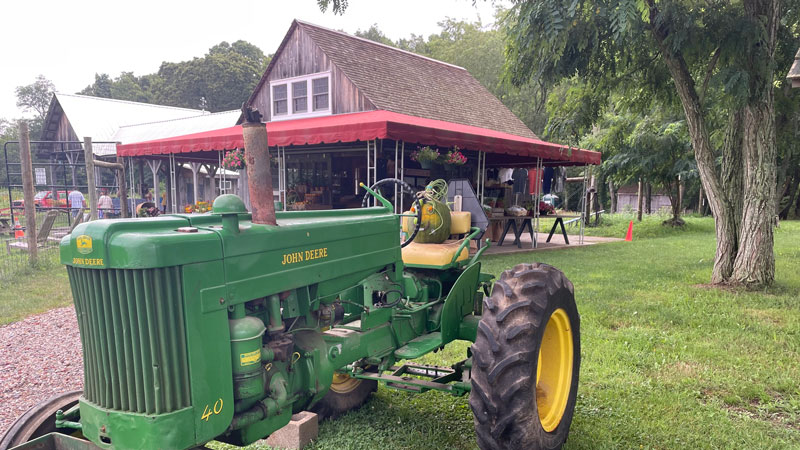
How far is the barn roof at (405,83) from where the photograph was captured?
13477mm

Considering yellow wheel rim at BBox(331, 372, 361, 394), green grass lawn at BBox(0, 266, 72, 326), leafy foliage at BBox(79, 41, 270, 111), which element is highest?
leafy foliage at BBox(79, 41, 270, 111)

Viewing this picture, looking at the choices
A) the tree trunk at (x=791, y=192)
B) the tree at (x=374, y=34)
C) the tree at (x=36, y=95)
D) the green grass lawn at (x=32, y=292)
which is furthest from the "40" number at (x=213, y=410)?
the tree at (x=36, y=95)

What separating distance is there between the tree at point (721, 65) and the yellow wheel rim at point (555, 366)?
4046 millimetres

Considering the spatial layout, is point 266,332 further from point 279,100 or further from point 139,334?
point 279,100

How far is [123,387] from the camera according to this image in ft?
6.20

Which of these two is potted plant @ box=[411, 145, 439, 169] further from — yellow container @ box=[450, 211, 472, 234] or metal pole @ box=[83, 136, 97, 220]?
yellow container @ box=[450, 211, 472, 234]

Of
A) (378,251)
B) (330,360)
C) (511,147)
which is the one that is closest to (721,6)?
(511,147)

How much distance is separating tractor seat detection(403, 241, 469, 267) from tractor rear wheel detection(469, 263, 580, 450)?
0.72 meters

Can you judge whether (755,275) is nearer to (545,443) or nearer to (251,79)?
(545,443)

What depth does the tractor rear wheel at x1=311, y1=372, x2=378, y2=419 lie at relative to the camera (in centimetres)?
342

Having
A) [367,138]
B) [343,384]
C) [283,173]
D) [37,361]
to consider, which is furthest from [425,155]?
[343,384]

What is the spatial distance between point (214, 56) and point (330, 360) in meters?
45.7

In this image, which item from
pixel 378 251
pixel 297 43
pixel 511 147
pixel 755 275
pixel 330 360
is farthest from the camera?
pixel 297 43

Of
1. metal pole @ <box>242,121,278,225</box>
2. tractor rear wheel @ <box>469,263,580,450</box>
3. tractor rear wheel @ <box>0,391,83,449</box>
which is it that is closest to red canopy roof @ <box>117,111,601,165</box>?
tractor rear wheel @ <box>469,263,580,450</box>
